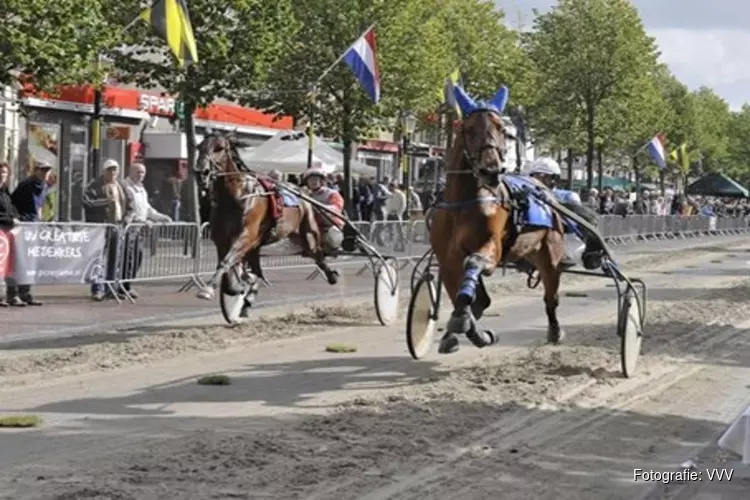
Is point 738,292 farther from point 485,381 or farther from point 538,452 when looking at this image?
point 538,452

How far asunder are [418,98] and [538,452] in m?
26.1

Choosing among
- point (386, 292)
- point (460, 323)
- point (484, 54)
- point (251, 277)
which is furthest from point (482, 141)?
point (484, 54)

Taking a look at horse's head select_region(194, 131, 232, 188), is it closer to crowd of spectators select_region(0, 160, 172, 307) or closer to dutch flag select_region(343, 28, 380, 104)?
crowd of spectators select_region(0, 160, 172, 307)

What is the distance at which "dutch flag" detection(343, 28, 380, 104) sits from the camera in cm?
2503

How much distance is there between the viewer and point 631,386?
393 inches

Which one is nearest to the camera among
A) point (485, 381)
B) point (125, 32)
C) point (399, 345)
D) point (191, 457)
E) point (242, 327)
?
point (191, 457)

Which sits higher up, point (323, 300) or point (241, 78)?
point (241, 78)

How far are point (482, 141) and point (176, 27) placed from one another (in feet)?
38.0


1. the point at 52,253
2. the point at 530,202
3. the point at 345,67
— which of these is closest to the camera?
the point at 530,202

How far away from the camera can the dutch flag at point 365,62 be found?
2503 cm

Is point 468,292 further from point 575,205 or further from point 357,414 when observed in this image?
point 575,205

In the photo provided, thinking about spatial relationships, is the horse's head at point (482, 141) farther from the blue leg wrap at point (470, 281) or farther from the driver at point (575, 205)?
the driver at point (575, 205)

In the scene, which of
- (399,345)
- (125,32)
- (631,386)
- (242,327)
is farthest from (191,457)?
(125,32)

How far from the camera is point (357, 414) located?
325 inches
